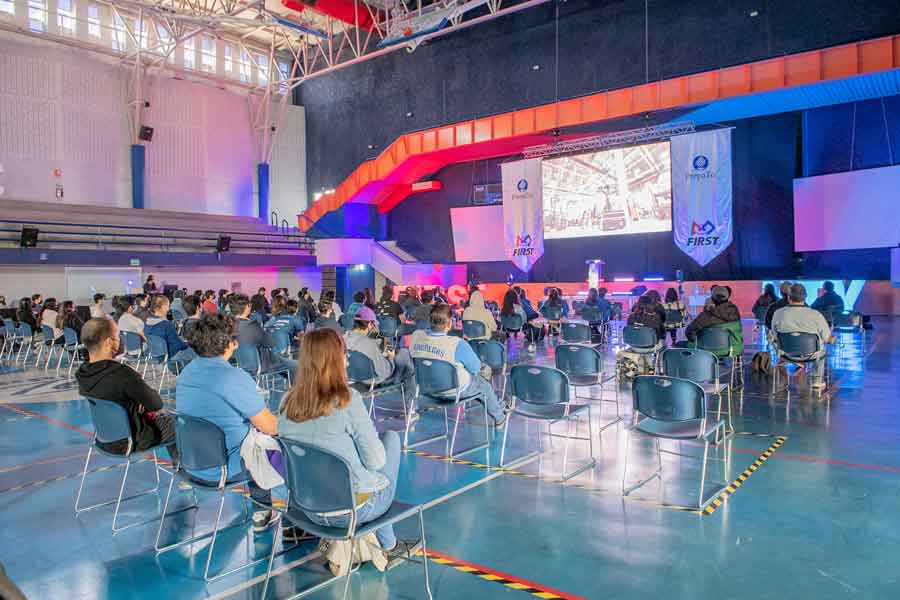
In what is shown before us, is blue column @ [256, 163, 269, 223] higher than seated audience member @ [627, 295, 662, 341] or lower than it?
higher

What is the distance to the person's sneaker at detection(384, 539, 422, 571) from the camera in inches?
130

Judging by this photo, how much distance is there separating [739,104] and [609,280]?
673 centimetres

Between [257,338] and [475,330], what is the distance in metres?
3.65

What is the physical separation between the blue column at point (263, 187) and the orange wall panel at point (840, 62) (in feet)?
69.3

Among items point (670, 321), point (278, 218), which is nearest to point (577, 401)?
point (670, 321)

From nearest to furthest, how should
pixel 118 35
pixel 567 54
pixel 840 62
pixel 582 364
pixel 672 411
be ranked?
pixel 672 411, pixel 582 364, pixel 840 62, pixel 567 54, pixel 118 35

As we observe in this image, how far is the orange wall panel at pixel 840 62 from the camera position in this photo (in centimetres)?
1214

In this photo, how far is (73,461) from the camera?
546 centimetres

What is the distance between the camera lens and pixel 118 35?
22281 mm

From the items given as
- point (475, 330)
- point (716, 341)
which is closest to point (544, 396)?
point (716, 341)

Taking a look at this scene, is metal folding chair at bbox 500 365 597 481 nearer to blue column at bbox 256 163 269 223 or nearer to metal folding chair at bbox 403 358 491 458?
metal folding chair at bbox 403 358 491 458

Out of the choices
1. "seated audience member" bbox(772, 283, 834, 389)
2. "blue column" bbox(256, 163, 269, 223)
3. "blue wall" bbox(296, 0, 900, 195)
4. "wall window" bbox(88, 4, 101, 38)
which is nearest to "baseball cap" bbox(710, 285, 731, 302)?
"seated audience member" bbox(772, 283, 834, 389)

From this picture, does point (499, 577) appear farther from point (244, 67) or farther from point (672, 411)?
point (244, 67)

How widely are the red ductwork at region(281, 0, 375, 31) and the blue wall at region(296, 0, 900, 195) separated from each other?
2.68m
